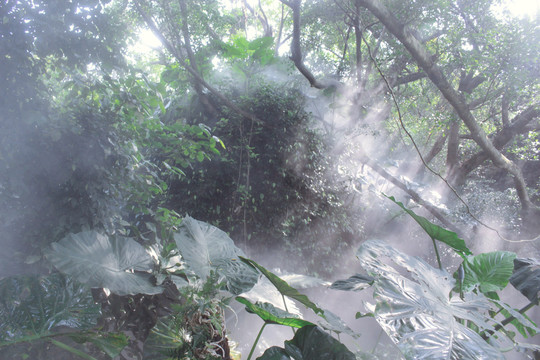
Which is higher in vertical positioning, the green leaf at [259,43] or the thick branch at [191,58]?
the green leaf at [259,43]

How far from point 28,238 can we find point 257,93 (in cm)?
257

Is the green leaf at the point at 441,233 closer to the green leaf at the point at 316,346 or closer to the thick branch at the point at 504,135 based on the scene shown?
the green leaf at the point at 316,346

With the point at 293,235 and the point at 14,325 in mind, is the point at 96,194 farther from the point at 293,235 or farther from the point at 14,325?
the point at 293,235

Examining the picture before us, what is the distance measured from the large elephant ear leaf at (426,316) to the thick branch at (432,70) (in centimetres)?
267

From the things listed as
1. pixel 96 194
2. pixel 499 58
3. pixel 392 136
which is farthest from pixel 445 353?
pixel 392 136

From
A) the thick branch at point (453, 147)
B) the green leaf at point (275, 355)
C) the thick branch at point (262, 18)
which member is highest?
the thick branch at point (262, 18)

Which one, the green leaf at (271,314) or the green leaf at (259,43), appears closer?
the green leaf at (271,314)

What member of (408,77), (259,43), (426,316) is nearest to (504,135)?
(408,77)

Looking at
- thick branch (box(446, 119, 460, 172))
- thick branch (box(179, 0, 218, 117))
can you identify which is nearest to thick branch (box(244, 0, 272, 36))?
thick branch (box(179, 0, 218, 117))

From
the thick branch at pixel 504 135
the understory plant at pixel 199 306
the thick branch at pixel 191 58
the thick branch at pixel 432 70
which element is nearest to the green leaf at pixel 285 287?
the understory plant at pixel 199 306

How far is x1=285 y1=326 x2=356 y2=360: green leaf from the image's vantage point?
97cm

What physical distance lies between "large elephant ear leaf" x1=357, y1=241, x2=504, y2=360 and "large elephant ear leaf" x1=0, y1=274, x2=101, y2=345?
2.85ft

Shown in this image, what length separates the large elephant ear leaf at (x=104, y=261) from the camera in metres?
0.97

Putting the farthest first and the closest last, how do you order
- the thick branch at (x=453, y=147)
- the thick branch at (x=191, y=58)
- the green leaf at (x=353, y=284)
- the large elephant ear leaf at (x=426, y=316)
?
1. the thick branch at (x=453, y=147)
2. the thick branch at (x=191, y=58)
3. the green leaf at (x=353, y=284)
4. the large elephant ear leaf at (x=426, y=316)
